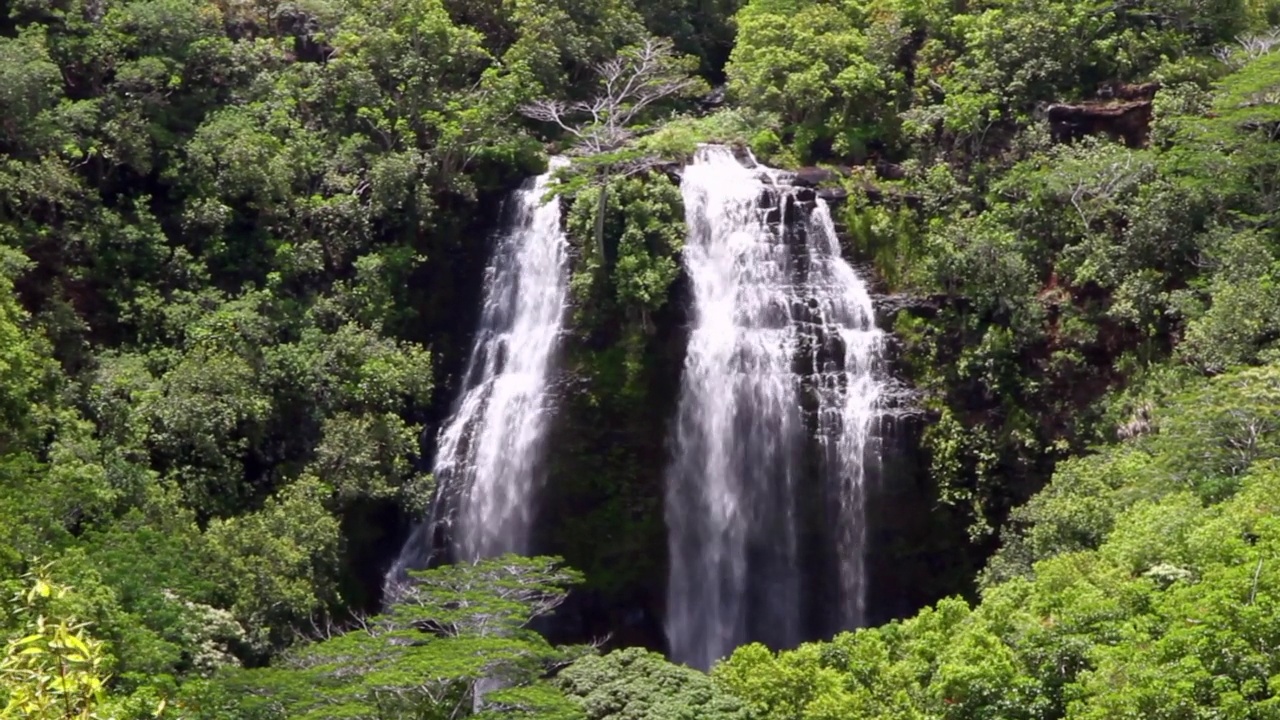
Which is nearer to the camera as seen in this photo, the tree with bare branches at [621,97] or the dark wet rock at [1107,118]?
the dark wet rock at [1107,118]

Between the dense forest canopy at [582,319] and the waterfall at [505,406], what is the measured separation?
0.68m

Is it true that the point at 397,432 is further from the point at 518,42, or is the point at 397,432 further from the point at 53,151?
the point at 518,42

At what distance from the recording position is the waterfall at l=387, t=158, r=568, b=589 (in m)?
29.1

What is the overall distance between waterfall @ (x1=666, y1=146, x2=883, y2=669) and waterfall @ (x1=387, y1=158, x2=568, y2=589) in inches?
125

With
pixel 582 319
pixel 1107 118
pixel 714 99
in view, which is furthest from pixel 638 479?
pixel 1107 118

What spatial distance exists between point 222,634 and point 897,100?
2056 cm

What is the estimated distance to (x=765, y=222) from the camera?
31266 mm

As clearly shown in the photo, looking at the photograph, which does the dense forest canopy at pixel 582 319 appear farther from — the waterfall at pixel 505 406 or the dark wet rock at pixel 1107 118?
the waterfall at pixel 505 406

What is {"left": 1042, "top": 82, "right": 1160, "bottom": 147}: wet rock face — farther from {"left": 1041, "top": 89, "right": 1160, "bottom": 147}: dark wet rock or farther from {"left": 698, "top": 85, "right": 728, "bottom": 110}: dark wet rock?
{"left": 698, "top": 85, "right": 728, "bottom": 110}: dark wet rock

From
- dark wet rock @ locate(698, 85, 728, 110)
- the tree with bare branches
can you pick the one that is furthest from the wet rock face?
dark wet rock @ locate(698, 85, 728, 110)

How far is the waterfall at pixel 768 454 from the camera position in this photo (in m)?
28.7

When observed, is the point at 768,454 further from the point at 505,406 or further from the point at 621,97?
the point at 621,97

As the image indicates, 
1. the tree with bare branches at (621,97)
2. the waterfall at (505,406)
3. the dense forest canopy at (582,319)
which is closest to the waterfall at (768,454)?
the dense forest canopy at (582,319)

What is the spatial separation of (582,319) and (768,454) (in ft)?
16.7
